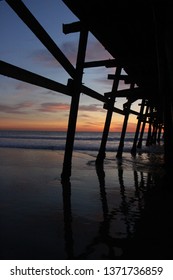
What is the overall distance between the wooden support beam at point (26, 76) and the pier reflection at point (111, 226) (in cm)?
158

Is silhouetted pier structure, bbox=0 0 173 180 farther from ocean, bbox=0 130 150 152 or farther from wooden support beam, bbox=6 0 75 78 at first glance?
ocean, bbox=0 130 150 152

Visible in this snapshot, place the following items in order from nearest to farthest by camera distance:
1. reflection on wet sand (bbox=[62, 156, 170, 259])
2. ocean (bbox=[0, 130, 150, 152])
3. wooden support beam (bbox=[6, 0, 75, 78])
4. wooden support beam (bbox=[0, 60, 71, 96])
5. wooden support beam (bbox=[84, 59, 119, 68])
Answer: reflection on wet sand (bbox=[62, 156, 170, 259]) < wooden support beam (bbox=[0, 60, 71, 96]) < wooden support beam (bbox=[6, 0, 75, 78]) < wooden support beam (bbox=[84, 59, 119, 68]) < ocean (bbox=[0, 130, 150, 152])

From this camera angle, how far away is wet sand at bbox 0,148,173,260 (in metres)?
2.07

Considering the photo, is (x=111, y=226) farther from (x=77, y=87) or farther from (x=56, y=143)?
(x=56, y=143)

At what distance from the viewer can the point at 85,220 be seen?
280 cm

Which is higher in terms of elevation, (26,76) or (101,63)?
(101,63)

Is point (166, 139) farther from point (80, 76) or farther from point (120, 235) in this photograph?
point (80, 76)

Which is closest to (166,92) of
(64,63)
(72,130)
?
(64,63)

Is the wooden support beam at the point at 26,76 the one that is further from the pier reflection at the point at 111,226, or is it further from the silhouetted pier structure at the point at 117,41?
the pier reflection at the point at 111,226

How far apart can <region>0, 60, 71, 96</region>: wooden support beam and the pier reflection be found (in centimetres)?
158

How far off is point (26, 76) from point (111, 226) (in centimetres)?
202

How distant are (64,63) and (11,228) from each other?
8.87 ft

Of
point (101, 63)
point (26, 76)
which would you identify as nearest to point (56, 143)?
point (101, 63)

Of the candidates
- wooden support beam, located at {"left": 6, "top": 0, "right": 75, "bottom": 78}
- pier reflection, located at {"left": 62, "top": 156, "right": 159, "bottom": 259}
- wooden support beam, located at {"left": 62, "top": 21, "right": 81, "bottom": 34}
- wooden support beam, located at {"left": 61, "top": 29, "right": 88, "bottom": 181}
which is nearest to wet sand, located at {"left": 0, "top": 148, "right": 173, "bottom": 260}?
pier reflection, located at {"left": 62, "top": 156, "right": 159, "bottom": 259}
